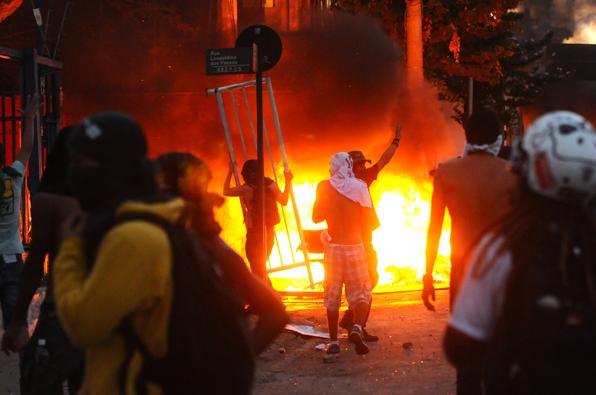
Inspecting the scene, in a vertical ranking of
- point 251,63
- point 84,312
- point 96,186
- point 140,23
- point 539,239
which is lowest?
point 84,312

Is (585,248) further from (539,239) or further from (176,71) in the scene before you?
(176,71)

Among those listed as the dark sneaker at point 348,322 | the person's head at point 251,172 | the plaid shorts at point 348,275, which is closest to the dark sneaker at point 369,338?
the dark sneaker at point 348,322

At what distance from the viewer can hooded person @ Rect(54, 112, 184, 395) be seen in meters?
2.23

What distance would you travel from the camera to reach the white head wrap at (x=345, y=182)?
293 inches

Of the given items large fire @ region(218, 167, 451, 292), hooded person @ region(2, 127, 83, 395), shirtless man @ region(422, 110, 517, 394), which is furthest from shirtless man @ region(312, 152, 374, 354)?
hooded person @ region(2, 127, 83, 395)

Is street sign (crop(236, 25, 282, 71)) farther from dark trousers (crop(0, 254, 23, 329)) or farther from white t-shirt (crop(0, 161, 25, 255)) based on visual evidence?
dark trousers (crop(0, 254, 23, 329))

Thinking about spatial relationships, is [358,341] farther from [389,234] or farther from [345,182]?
[389,234]

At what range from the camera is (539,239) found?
234cm

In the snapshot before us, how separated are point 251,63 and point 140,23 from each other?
8.73 m

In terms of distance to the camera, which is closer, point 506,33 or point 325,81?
point 325,81

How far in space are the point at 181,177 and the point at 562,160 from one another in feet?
4.86

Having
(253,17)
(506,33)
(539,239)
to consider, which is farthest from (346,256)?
(506,33)

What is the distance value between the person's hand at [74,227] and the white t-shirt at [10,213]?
367 centimetres

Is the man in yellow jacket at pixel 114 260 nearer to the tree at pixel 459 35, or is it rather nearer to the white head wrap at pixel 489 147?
the white head wrap at pixel 489 147
